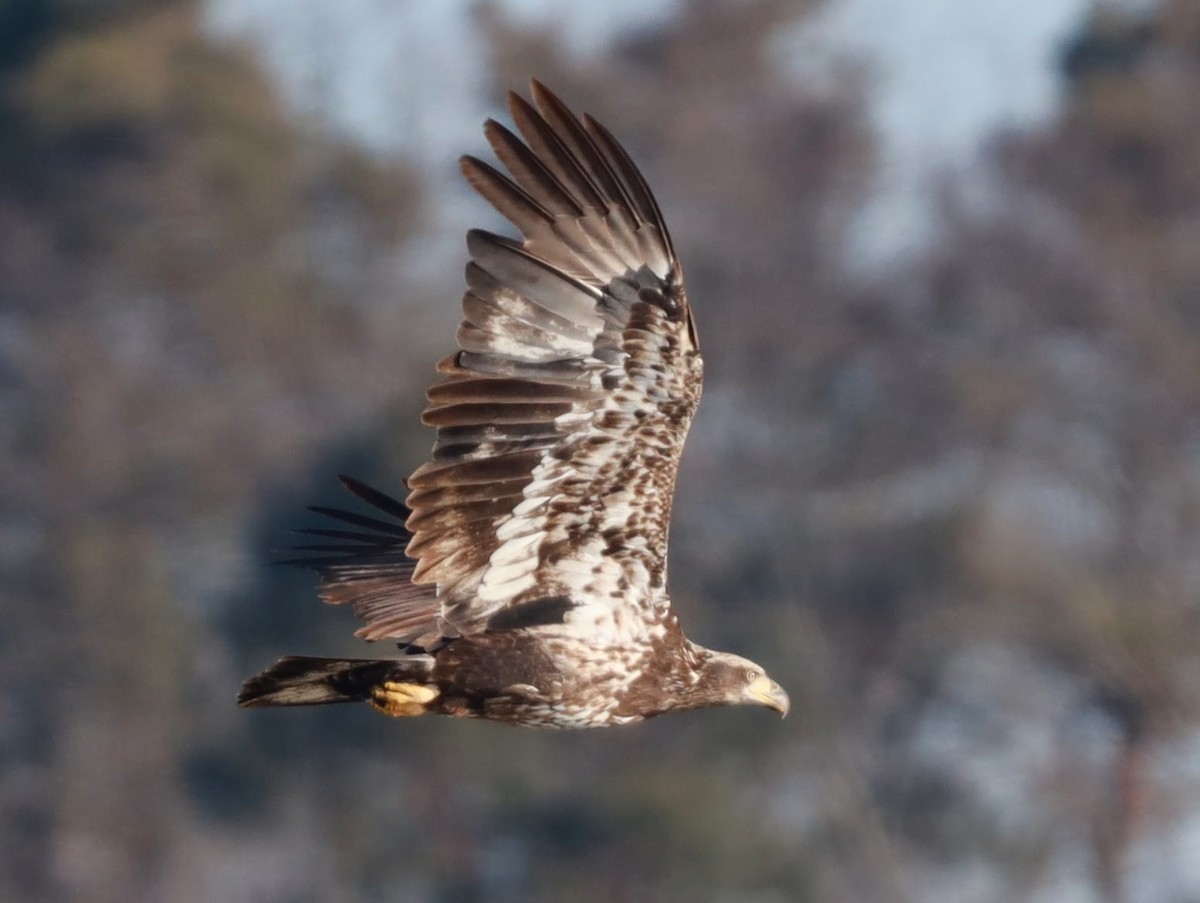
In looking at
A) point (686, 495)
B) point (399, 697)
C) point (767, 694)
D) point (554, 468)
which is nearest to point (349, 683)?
point (399, 697)

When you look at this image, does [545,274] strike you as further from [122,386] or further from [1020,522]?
[122,386]

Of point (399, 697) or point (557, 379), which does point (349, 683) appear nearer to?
point (399, 697)

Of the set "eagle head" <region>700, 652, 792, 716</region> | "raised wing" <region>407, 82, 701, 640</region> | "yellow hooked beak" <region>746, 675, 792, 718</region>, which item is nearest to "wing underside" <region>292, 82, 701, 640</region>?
"raised wing" <region>407, 82, 701, 640</region>

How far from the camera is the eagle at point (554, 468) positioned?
8.01m

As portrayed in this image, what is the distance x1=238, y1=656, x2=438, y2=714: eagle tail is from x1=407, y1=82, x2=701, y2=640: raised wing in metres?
0.29

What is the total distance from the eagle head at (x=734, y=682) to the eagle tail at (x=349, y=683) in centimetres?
87

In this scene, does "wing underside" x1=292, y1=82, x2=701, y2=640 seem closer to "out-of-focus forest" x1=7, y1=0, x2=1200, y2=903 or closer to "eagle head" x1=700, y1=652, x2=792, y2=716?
"eagle head" x1=700, y1=652, x2=792, y2=716

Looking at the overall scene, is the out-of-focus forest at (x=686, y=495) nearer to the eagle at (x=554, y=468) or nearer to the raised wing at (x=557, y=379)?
the eagle at (x=554, y=468)

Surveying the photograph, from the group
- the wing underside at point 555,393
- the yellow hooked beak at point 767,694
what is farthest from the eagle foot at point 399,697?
the yellow hooked beak at point 767,694

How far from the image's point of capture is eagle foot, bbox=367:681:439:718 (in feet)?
28.0

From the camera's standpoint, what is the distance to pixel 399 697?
855 centimetres

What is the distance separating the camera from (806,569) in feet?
111

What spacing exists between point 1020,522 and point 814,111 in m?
10.5

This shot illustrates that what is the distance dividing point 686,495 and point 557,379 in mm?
25767
